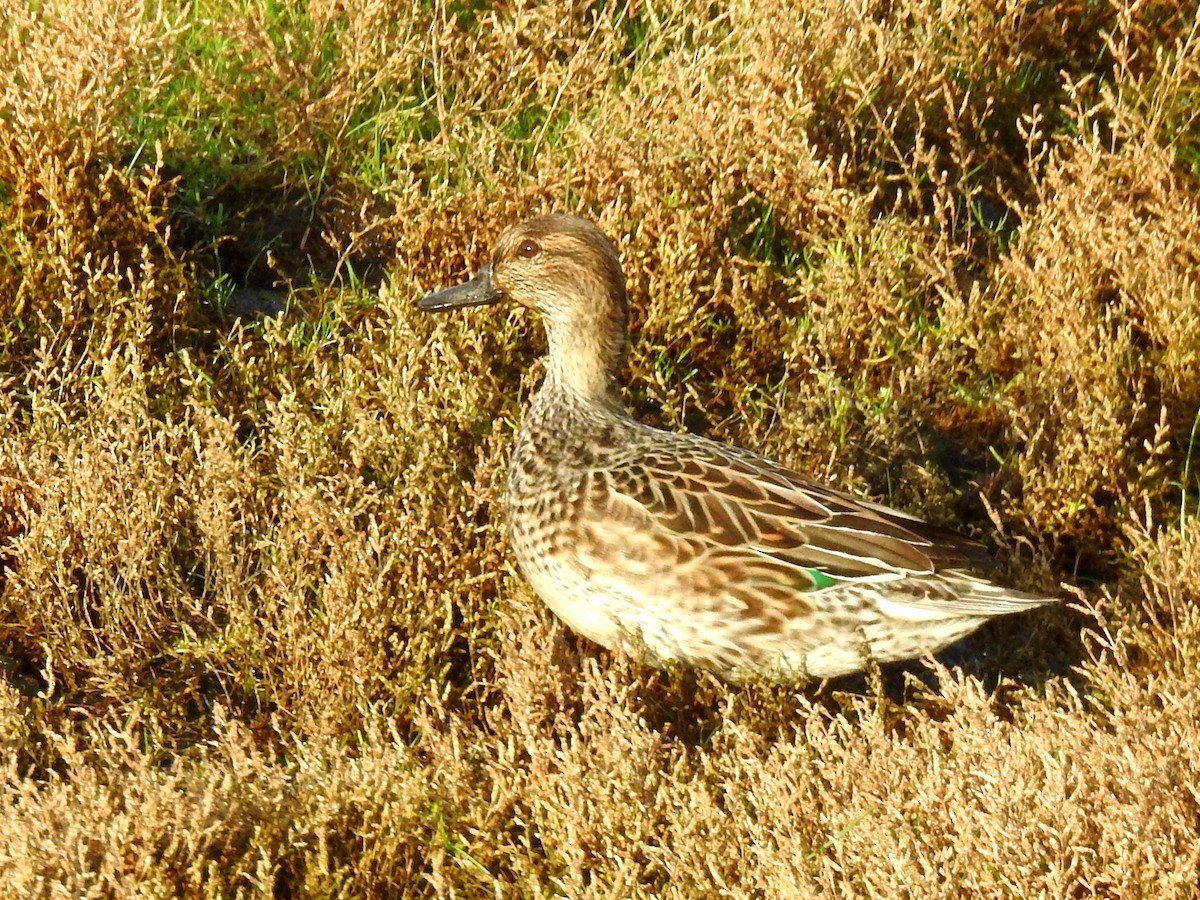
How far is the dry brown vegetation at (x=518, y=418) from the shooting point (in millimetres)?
3730

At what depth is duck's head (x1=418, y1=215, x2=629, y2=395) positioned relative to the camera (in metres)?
5.04

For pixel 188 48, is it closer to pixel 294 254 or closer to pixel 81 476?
pixel 294 254

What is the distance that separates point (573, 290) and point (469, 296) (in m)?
0.34

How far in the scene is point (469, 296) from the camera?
5.17 m

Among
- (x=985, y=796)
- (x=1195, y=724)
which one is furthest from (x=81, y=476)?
(x=1195, y=724)

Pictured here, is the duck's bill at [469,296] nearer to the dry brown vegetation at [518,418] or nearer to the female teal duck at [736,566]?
the dry brown vegetation at [518,418]

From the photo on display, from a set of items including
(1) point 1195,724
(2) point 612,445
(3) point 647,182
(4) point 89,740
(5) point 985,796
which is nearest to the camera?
(5) point 985,796

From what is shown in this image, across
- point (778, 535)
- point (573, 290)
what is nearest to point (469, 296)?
point (573, 290)

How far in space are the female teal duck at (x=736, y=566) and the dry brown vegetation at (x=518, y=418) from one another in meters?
0.12

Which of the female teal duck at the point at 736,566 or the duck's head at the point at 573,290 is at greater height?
the duck's head at the point at 573,290

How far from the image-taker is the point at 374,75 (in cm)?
620

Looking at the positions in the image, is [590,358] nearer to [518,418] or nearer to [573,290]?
[573,290]

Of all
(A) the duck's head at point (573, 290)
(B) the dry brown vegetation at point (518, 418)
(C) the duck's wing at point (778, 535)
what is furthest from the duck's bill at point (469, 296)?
(C) the duck's wing at point (778, 535)

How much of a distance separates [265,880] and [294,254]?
9.47 ft
